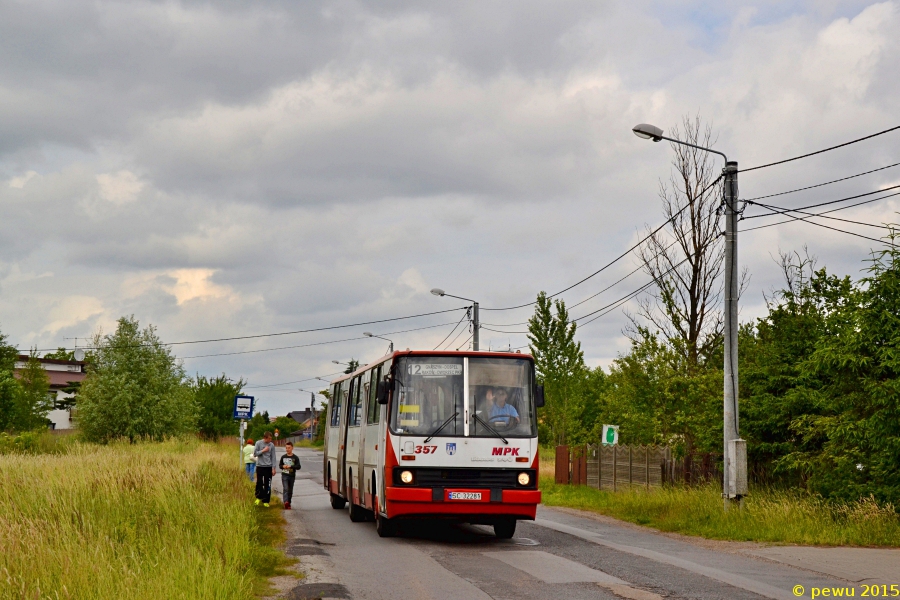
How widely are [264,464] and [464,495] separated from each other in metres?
7.75

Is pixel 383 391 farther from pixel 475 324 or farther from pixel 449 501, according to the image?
pixel 475 324

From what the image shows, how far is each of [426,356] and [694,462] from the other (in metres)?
10.9

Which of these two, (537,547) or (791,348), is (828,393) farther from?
(537,547)

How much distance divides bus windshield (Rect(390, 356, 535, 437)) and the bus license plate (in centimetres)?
91

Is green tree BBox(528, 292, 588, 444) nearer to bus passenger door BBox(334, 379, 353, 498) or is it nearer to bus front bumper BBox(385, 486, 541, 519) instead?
bus passenger door BBox(334, 379, 353, 498)

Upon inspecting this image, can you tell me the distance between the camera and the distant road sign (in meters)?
31.4

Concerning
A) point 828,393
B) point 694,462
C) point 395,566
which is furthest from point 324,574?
point 694,462

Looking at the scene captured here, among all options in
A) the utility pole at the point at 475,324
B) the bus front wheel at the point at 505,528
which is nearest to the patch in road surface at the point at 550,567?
the bus front wheel at the point at 505,528

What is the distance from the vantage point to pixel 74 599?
7.77 meters

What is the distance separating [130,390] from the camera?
5150cm

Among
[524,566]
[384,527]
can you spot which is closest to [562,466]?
[384,527]

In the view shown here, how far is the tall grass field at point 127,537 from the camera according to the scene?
8234 mm

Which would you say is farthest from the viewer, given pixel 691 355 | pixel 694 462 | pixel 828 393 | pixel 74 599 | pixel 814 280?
pixel 691 355

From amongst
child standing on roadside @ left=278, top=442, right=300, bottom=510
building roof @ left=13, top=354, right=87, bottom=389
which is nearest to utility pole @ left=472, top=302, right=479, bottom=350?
child standing on roadside @ left=278, top=442, right=300, bottom=510
